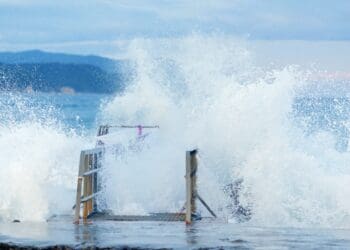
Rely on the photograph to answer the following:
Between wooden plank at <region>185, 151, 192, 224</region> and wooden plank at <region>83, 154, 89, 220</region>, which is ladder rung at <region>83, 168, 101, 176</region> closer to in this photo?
wooden plank at <region>83, 154, 89, 220</region>

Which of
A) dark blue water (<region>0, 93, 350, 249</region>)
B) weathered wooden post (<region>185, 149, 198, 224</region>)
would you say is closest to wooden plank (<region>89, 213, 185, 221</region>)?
weathered wooden post (<region>185, 149, 198, 224</region>)

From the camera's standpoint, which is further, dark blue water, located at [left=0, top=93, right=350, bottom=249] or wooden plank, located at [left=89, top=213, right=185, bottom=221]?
wooden plank, located at [left=89, top=213, right=185, bottom=221]

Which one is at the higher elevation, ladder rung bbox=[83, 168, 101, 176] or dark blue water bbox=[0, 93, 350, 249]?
ladder rung bbox=[83, 168, 101, 176]

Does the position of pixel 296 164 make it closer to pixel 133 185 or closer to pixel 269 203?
pixel 269 203

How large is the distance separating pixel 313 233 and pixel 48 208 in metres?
5.17

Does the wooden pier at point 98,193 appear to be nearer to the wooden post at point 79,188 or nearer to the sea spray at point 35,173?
the wooden post at point 79,188

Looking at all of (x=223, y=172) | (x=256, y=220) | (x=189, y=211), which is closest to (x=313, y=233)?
(x=189, y=211)

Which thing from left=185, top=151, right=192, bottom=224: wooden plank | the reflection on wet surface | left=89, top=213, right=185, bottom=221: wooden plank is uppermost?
left=185, top=151, right=192, bottom=224: wooden plank

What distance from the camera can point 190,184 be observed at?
14898mm

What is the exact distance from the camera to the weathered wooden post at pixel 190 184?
1470cm

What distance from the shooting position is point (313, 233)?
1331 cm

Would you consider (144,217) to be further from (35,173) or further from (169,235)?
(169,235)

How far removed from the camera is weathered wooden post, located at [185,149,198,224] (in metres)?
14.7

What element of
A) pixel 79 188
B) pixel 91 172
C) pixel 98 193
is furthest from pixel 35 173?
pixel 79 188
